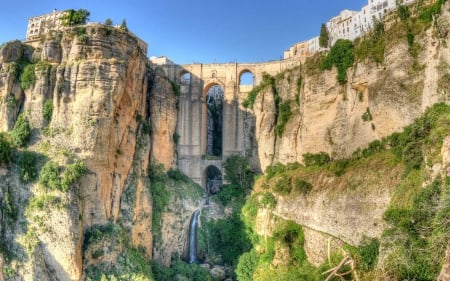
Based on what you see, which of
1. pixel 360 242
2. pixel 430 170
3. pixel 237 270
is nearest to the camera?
pixel 430 170

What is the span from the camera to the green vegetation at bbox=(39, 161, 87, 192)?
2405 centimetres

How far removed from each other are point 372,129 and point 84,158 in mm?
17449

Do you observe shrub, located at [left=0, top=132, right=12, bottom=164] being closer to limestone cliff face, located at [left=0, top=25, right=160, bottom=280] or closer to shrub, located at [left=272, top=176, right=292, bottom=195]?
limestone cliff face, located at [left=0, top=25, right=160, bottom=280]

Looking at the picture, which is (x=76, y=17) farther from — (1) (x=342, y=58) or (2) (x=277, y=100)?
(1) (x=342, y=58)

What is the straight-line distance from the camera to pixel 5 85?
27.0 metres

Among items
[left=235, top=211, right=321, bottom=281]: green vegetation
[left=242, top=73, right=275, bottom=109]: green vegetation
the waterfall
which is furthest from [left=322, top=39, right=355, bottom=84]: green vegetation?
the waterfall

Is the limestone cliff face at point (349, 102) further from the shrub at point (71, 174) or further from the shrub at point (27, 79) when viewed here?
the shrub at point (27, 79)

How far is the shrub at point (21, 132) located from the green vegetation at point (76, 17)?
9857 mm

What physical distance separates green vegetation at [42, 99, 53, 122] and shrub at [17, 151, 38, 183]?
104 inches

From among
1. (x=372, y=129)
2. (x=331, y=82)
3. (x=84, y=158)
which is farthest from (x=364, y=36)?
(x=84, y=158)

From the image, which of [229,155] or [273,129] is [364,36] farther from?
[229,155]

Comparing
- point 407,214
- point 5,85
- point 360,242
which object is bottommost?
point 360,242

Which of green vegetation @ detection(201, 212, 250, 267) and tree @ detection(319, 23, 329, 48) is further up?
tree @ detection(319, 23, 329, 48)

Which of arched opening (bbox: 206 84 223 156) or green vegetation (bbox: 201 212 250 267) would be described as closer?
green vegetation (bbox: 201 212 250 267)
